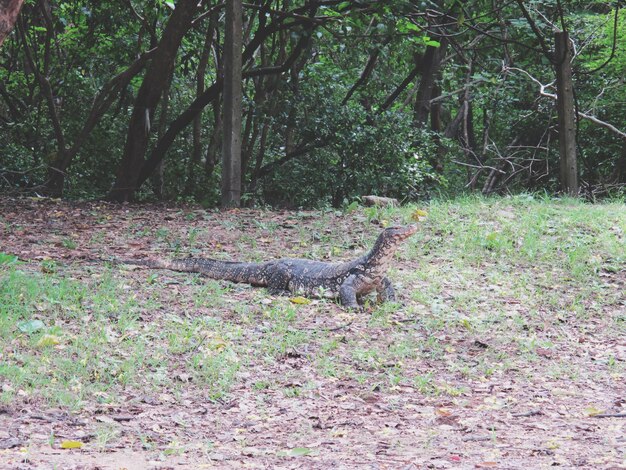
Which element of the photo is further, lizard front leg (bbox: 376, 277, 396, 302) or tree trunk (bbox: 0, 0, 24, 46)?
lizard front leg (bbox: 376, 277, 396, 302)

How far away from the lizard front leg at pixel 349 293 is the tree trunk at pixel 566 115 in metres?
5.59

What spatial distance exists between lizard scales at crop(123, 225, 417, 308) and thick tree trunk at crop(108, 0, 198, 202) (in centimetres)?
470

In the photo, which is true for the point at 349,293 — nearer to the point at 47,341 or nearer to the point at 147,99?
the point at 47,341

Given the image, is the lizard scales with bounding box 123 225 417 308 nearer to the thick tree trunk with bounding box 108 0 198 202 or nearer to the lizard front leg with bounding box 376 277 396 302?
the lizard front leg with bounding box 376 277 396 302

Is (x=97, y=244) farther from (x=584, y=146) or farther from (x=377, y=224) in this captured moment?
(x=584, y=146)

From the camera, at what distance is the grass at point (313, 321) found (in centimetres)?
504

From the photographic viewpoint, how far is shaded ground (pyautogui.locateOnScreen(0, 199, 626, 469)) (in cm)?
408

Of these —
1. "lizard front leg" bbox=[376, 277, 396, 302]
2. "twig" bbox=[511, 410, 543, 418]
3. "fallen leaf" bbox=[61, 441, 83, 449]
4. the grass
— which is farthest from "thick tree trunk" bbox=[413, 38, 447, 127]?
"fallen leaf" bbox=[61, 441, 83, 449]

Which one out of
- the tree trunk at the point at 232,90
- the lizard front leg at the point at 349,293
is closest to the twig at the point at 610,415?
the lizard front leg at the point at 349,293

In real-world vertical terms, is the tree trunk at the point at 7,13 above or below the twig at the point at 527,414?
above

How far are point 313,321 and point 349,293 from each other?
1.79 feet

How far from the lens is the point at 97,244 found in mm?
8508

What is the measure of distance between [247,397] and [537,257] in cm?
452

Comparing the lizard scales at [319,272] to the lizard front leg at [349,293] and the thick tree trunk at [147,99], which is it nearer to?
the lizard front leg at [349,293]
